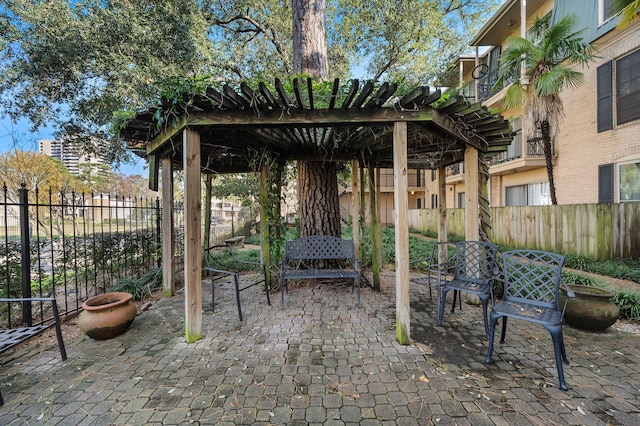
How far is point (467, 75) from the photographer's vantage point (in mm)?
13281

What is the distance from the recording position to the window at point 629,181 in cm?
632

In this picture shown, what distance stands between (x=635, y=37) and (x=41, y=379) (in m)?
12.1

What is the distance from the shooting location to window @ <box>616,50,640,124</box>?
20.6 feet

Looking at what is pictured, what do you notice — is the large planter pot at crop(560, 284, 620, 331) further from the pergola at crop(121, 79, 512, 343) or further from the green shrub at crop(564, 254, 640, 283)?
the green shrub at crop(564, 254, 640, 283)

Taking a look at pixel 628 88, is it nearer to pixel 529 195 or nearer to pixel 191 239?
pixel 529 195

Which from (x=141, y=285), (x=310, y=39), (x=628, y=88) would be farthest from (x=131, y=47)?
(x=628, y=88)

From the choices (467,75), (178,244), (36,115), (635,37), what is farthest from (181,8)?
(467,75)

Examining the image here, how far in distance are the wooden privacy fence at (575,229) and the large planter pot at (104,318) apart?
5525 mm

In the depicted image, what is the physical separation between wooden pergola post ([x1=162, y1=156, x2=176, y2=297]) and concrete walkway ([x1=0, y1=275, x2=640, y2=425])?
1096 mm

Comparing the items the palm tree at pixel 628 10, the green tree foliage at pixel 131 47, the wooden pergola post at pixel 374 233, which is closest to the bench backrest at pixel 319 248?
the wooden pergola post at pixel 374 233

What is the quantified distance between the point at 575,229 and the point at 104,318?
31.3ft

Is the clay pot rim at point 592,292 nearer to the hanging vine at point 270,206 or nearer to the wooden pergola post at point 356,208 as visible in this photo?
the wooden pergola post at point 356,208

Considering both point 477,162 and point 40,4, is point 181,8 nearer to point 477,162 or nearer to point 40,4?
point 40,4

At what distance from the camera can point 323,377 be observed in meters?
2.31
